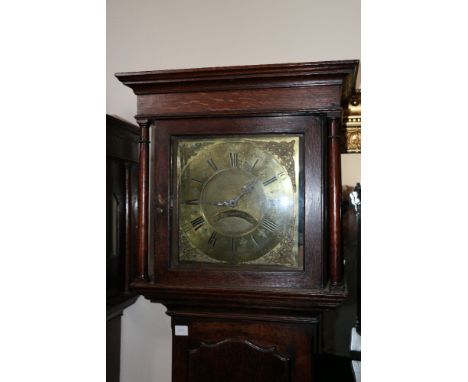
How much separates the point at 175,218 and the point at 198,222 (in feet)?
0.24

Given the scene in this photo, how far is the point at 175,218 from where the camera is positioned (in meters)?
1.11

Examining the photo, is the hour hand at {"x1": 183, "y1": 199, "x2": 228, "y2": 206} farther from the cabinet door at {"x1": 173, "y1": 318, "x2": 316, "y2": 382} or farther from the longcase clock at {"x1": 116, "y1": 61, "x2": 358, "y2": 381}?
the cabinet door at {"x1": 173, "y1": 318, "x2": 316, "y2": 382}

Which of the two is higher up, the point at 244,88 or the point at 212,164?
the point at 244,88

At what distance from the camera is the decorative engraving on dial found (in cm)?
104

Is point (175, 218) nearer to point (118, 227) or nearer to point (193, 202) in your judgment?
point (193, 202)

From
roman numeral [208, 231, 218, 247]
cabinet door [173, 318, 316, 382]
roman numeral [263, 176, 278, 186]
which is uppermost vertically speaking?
roman numeral [263, 176, 278, 186]

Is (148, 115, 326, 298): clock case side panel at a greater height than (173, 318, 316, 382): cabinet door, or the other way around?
(148, 115, 326, 298): clock case side panel

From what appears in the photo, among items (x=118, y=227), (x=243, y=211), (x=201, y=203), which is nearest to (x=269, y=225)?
(x=243, y=211)

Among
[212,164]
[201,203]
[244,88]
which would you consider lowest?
[201,203]

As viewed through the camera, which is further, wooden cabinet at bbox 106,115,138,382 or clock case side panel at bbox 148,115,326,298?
wooden cabinet at bbox 106,115,138,382

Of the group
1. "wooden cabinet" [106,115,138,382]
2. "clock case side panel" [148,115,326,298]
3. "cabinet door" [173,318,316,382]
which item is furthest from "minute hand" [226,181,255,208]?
"wooden cabinet" [106,115,138,382]
